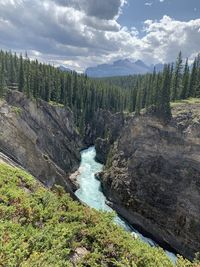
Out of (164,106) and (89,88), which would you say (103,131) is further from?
(164,106)

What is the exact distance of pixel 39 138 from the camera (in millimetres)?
59844

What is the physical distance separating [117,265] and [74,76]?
11479 centimetres

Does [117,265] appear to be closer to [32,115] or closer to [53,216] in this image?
[53,216]

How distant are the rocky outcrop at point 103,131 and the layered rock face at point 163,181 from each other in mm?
24387

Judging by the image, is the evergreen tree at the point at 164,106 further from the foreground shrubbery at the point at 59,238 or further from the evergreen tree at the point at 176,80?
the foreground shrubbery at the point at 59,238

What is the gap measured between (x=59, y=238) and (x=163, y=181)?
3880 cm

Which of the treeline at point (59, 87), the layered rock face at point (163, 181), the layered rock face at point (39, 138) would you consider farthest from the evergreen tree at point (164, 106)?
the treeline at point (59, 87)

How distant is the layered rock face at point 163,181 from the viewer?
143 ft

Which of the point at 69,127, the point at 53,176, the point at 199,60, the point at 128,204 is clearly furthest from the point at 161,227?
the point at 199,60

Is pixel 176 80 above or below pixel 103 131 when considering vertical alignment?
above

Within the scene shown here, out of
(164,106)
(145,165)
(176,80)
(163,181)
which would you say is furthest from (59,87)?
(163,181)

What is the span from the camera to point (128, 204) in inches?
2013

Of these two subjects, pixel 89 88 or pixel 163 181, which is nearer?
pixel 163 181

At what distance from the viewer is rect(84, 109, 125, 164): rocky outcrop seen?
85.6 metres
